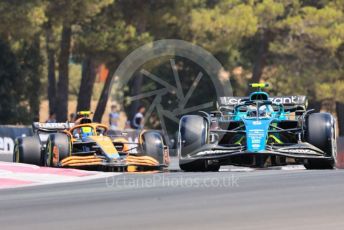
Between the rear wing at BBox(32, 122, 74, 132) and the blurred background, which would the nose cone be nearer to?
the rear wing at BBox(32, 122, 74, 132)

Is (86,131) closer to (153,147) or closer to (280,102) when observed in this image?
(153,147)

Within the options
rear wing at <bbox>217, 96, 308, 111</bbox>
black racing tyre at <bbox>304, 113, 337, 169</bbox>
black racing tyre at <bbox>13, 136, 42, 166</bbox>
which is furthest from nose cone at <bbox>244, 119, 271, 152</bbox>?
black racing tyre at <bbox>13, 136, 42, 166</bbox>

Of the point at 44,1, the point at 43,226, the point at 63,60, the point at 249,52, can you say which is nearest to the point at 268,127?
the point at 43,226

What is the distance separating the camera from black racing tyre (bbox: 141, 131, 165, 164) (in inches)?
733

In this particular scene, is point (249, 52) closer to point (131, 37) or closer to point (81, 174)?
point (131, 37)

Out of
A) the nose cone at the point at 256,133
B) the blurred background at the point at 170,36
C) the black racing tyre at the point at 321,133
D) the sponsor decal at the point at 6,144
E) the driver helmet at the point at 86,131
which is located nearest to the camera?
the nose cone at the point at 256,133

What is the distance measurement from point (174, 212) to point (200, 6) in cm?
3385

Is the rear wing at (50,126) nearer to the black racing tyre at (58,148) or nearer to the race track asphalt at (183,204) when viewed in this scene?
the black racing tyre at (58,148)

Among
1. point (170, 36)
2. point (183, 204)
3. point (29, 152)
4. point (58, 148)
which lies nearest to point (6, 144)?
point (29, 152)

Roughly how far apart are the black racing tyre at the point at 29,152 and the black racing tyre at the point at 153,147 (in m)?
2.05

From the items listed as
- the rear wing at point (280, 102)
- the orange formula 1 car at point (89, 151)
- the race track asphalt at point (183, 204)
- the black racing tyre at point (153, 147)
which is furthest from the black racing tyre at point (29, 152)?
the race track asphalt at point (183, 204)

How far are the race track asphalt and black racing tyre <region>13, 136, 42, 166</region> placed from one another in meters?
4.63

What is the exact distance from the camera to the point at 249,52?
48688mm

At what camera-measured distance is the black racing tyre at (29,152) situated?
19.0 meters
